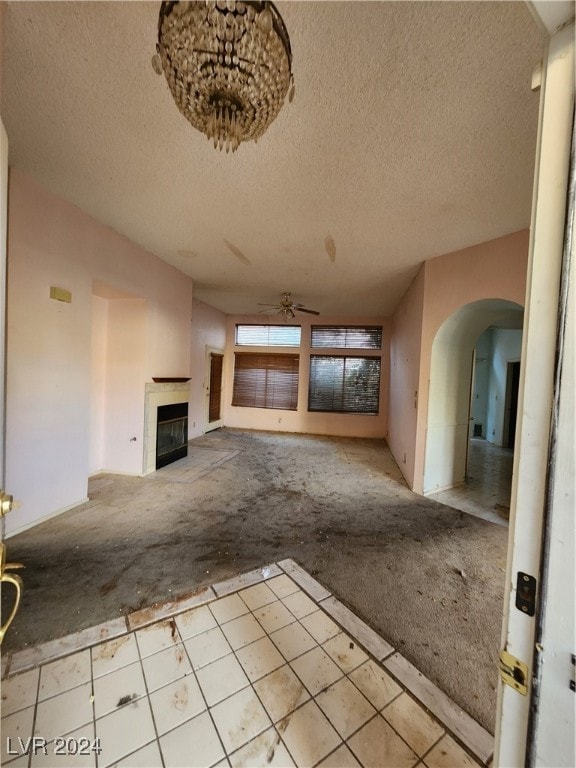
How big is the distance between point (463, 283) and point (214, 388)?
5.39 metres

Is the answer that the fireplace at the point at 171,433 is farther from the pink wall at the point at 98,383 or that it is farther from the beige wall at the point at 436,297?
the beige wall at the point at 436,297

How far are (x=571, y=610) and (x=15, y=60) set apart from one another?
9.20 ft

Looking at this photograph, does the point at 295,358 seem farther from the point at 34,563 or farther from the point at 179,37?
the point at 179,37

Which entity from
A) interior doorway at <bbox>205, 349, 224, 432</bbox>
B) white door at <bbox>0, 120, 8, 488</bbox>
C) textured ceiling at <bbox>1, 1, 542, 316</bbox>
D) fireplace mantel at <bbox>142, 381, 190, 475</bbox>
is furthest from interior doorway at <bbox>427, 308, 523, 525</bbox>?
interior doorway at <bbox>205, 349, 224, 432</bbox>

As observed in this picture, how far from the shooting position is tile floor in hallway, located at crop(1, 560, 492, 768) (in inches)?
42.9

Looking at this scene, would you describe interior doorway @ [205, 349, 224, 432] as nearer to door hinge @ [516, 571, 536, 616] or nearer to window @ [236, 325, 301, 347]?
window @ [236, 325, 301, 347]

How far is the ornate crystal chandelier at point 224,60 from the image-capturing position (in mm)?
919

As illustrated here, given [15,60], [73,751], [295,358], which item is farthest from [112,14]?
[295,358]

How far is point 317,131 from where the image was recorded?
1.73 m

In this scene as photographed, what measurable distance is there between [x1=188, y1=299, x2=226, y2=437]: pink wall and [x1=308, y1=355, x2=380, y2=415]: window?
8.06ft

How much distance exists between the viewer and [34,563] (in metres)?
2.09

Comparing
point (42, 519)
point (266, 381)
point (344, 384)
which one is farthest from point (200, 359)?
point (42, 519)

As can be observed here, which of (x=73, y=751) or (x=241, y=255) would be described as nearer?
(x=73, y=751)

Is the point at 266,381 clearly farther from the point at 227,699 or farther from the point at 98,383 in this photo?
the point at 227,699
